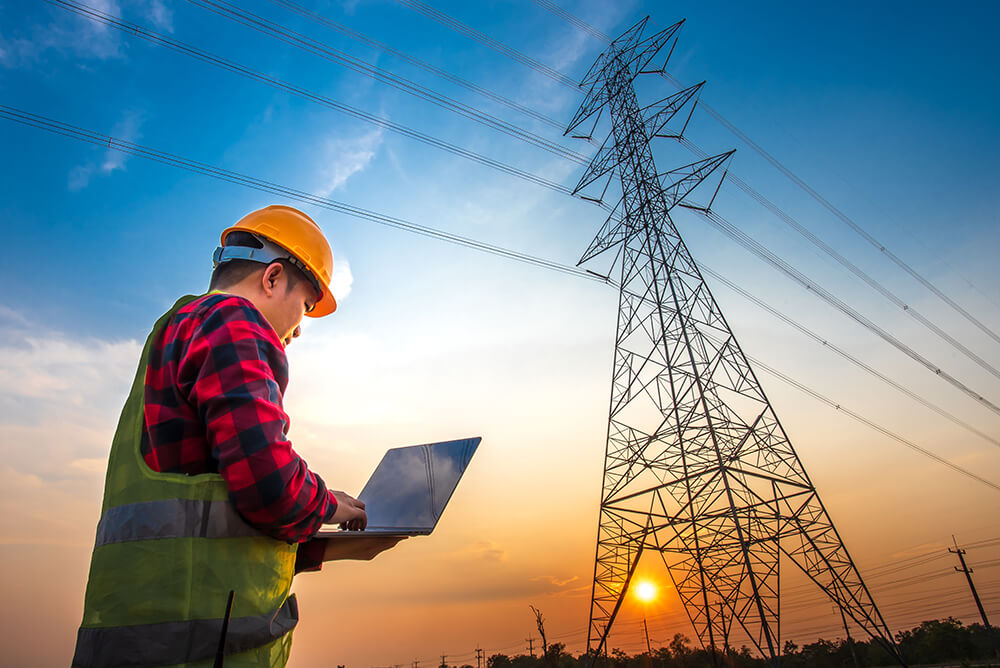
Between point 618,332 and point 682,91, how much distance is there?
7.91 meters

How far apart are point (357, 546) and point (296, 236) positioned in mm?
1113

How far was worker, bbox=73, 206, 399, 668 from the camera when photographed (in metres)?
0.98

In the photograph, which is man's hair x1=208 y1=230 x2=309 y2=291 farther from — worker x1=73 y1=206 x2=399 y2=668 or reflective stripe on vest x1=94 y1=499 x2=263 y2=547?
reflective stripe on vest x1=94 y1=499 x2=263 y2=547

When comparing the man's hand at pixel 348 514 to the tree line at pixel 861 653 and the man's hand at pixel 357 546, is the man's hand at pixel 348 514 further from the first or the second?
the tree line at pixel 861 653

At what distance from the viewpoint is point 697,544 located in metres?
11.6

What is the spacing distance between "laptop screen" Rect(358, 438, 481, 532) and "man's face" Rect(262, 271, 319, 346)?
63cm

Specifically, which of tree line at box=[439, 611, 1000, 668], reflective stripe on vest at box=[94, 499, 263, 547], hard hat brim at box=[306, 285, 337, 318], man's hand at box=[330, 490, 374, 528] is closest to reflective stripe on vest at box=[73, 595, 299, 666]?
reflective stripe on vest at box=[94, 499, 263, 547]

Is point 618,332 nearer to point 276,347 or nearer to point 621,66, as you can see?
point 621,66

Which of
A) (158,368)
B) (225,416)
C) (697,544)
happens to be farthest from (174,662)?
(697,544)

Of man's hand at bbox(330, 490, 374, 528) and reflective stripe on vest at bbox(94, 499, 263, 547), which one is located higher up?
man's hand at bbox(330, 490, 374, 528)

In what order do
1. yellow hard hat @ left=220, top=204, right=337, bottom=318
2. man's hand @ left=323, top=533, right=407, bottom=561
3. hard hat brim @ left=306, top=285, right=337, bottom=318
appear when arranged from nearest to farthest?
man's hand @ left=323, top=533, right=407, bottom=561, yellow hard hat @ left=220, top=204, right=337, bottom=318, hard hat brim @ left=306, top=285, right=337, bottom=318

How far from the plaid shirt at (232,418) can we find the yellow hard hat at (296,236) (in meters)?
0.50

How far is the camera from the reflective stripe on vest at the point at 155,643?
3.12 ft

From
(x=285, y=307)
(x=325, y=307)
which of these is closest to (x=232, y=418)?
(x=285, y=307)
